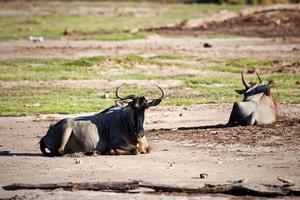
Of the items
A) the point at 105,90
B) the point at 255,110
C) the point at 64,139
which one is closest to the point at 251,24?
the point at 105,90

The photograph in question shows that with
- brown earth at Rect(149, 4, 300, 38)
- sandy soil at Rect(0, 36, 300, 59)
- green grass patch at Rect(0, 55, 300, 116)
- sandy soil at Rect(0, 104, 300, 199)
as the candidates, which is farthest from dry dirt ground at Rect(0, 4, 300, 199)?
brown earth at Rect(149, 4, 300, 38)

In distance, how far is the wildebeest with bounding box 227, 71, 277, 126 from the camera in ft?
53.9

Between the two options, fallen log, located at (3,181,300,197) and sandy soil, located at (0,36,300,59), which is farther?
sandy soil, located at (0,36,300,59)

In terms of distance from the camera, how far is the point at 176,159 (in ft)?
44.5

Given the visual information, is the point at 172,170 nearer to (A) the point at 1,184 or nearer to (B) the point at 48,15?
(A) the point at 1,184

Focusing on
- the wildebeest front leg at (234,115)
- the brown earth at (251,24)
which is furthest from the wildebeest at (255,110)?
the brown earth at (251,24)

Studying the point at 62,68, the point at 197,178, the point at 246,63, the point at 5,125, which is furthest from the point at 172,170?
the point at 246,63

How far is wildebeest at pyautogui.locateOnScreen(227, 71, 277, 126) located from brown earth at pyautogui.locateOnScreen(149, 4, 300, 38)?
19.1 metres

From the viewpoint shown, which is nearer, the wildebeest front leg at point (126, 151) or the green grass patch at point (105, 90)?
the wildebeest front leg at point (126, 151)

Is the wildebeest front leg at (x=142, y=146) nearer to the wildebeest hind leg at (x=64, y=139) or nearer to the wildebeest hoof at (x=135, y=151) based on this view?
the wildebeest hoof at (x=135, y=151)

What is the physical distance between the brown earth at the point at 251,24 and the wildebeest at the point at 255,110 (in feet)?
62.6

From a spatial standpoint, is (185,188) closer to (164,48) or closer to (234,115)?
(234,115)

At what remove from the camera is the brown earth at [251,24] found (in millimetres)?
37094

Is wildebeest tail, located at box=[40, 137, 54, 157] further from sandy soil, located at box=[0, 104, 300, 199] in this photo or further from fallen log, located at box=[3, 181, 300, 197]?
fallen log, located at box=[3, 181, 300, 197]
